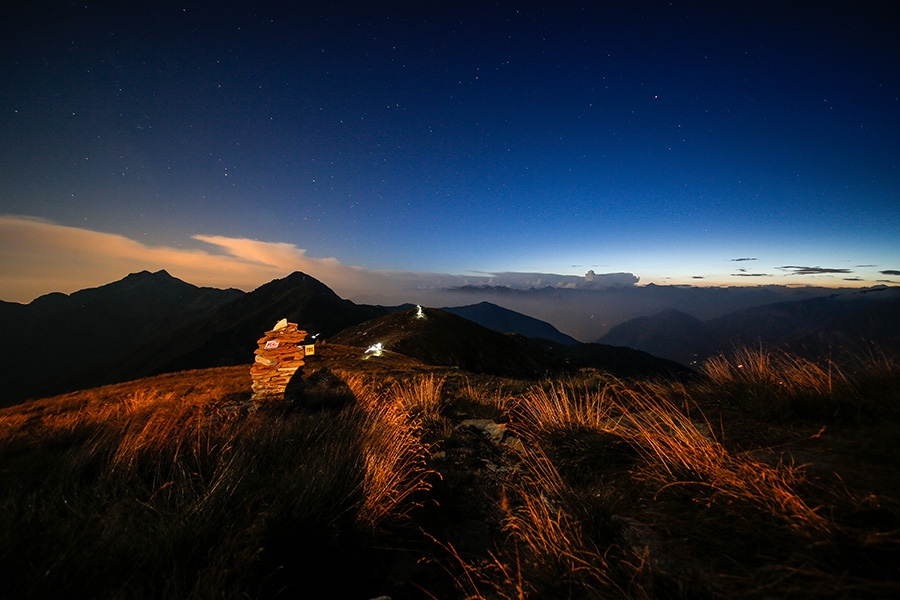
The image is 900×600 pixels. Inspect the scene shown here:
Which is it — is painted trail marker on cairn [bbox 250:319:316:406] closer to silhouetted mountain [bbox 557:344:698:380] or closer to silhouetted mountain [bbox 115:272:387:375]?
silhouetted mountain [bbox 115:272:387:375]

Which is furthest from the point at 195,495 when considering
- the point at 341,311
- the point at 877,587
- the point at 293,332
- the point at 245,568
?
the point at 341,311

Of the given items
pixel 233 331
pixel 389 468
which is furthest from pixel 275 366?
pixel 233 331

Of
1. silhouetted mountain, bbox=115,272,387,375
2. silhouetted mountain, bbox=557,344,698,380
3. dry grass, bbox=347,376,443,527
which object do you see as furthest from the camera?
silhouetted mountain, bbox=115,272,387,375

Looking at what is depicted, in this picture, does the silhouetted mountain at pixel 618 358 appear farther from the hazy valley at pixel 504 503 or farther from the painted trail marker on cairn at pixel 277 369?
the hazy valley at pixel 504 503

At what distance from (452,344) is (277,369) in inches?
1641

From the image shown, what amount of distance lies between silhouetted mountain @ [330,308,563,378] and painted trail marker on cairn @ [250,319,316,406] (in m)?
29.3

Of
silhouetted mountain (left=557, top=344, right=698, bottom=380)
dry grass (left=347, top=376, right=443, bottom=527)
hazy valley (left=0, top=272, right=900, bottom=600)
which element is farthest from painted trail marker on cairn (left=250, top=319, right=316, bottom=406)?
silhouetted mountain (left=557, top=344, right=698, bottom=380)

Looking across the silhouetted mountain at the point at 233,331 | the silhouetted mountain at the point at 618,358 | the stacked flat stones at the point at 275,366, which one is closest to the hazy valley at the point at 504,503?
the stacked flat stones at the point at 275,366

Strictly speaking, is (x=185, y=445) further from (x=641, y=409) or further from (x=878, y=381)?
(x=878, y=381)

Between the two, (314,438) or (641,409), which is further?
(641,409)

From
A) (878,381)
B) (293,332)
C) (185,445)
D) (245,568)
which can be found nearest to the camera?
(245,568)

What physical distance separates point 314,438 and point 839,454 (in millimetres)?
5948

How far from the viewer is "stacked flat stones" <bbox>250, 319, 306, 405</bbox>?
9875 millimetres

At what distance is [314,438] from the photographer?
5.07 metres
